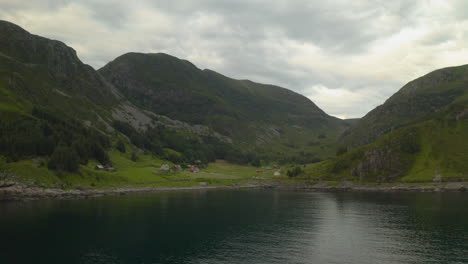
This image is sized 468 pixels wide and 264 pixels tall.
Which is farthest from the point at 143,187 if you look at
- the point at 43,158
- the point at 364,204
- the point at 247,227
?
the point at 364,204

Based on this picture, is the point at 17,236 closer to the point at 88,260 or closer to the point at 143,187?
the point at 88,260

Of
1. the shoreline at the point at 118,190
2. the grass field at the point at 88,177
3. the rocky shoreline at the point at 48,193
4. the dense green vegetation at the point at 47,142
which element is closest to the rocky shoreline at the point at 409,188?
the shoreline at the point at 118,190

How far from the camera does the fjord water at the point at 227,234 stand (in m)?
57.1

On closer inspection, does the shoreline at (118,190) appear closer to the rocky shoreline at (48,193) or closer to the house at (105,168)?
the rocky shoreline at (48,193)

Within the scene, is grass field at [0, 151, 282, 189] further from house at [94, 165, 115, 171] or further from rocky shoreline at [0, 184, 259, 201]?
rocky shoreline at [0, 184, 259, 201]

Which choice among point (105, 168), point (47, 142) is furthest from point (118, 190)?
point (47, 142)

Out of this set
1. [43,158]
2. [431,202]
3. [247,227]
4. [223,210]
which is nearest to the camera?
[247,227]

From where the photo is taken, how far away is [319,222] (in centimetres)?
9056

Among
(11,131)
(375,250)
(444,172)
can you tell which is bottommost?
(375,250)

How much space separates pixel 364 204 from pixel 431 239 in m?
59.2

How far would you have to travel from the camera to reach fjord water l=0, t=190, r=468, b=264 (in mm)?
57125

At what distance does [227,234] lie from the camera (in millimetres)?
75000

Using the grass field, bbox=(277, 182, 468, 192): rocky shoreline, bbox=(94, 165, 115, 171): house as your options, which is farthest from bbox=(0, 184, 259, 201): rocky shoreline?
bbox=(277, 182, 468, 192): rocky shoreline

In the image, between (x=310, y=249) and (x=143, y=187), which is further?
(x=143, y=187)
